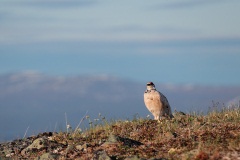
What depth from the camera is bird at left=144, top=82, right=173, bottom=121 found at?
19.2 meters

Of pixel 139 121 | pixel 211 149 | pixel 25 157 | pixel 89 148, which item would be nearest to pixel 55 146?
pixel 25 157

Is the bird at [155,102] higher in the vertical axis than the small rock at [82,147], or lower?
higher

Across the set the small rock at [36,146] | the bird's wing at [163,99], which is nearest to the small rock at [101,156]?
the small rock at [36,146]

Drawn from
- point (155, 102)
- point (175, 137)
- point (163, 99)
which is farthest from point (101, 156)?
point (163, 99)

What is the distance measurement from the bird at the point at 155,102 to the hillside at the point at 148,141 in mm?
494

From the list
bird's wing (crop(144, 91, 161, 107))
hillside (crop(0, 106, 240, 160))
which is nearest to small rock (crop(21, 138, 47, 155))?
hillside (crop(0, 106, 240, 160))

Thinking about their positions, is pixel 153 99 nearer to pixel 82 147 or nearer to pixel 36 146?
pixel 36 146

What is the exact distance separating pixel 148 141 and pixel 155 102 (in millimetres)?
4022

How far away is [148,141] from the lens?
15.3m

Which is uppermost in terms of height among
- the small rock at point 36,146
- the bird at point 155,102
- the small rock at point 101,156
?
the bird at point 155,102

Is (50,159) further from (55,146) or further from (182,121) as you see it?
(182,121)

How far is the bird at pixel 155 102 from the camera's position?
757 inches

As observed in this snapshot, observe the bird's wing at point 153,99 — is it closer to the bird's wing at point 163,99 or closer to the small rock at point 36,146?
the bird's wing at point 163,99

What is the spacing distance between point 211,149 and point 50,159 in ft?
12.7
